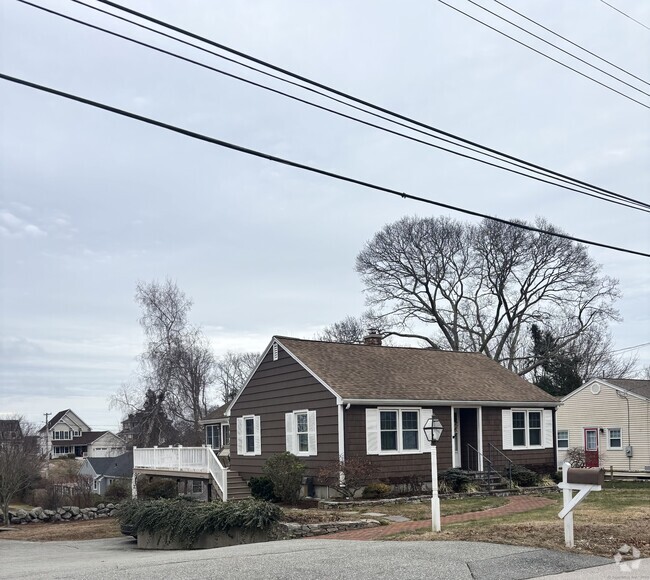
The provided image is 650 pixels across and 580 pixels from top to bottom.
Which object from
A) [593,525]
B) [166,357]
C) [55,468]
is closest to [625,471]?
[593,525]

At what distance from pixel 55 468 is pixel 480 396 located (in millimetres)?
45565

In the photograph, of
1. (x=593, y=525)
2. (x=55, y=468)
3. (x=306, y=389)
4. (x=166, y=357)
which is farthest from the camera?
(x=55, y=468)

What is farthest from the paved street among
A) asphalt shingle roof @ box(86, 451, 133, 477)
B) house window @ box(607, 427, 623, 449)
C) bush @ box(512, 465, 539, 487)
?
asphalt shingle roof @ box(86, 451, 133, 477)

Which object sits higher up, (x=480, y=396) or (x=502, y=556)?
(x=480, y=396)

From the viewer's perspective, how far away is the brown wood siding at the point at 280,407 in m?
22.6

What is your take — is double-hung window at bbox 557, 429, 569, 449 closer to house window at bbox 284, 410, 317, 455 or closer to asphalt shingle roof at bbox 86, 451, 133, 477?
house window at bbox 284, 410, 317, 455

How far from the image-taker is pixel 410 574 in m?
9.63

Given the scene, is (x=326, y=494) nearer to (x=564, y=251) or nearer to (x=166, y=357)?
(x=166, y=357)

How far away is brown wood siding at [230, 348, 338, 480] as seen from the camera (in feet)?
74.0

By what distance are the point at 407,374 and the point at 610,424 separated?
14.9 m

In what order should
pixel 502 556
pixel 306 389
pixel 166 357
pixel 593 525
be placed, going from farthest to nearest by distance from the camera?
pixel 166 357 < pixel 306 389 < pixel 593 525 < pixel 502 556

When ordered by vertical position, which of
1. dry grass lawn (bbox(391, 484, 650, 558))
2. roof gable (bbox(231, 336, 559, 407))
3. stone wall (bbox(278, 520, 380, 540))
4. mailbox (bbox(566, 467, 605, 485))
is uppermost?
roof gable (bbox(231, 336, 559, 407))

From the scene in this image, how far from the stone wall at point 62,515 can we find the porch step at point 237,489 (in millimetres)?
9639

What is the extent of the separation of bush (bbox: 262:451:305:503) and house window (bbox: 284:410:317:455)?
1.42 meters
